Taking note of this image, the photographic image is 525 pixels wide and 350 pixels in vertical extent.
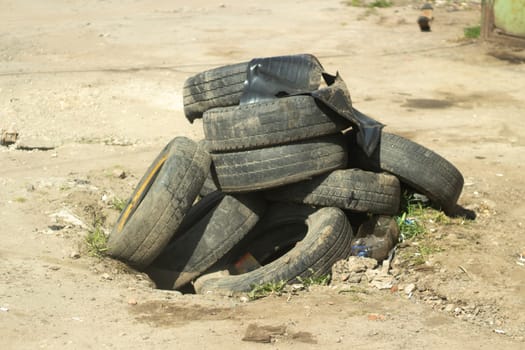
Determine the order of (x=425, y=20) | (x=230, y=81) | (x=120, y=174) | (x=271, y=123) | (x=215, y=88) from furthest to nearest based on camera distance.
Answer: (x=425, y=20) < (x=120, y=174) < (x=215, y=88) < (x=230, y=81) < (x=271, y=123)

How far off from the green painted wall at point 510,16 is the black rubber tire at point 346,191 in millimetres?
7918

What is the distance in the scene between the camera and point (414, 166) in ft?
21.2

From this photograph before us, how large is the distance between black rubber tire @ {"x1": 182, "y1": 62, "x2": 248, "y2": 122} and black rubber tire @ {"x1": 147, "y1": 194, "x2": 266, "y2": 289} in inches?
34.9

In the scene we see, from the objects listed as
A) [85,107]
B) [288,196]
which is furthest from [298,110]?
[85,107]

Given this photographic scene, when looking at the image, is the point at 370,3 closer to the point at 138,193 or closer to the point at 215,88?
the point at 215,88

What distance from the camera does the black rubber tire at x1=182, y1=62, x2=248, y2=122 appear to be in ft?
21.7

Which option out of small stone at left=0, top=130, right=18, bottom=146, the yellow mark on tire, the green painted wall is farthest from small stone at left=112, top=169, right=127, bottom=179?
the green painted wall

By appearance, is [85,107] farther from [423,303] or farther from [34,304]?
[423,303]

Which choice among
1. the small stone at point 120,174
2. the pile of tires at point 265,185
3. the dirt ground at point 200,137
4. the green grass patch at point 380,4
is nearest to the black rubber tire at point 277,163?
the pile of tires at point 265,185

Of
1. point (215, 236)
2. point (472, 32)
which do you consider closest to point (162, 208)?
point (215, 236)

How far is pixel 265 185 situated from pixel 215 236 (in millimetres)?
640

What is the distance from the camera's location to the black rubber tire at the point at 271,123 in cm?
593

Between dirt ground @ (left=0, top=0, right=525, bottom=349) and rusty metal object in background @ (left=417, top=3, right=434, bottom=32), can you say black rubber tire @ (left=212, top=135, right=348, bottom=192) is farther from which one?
rusty metal object in background @ (left=417, top=3, right=434, bottom=32)

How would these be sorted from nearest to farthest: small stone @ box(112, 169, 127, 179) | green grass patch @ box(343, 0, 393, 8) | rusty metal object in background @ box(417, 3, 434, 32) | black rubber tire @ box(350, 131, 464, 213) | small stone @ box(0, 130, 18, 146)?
black rubber tire @ box(350, 131, 464, 213)
small stone @ box(112, 169, 127, 179)
small stone @ box(0, 130, 18, 146)
rusty metal object in background @ box(417, 3, 434, 32)
green grass patch @ box(343, 0, 393, 8)
